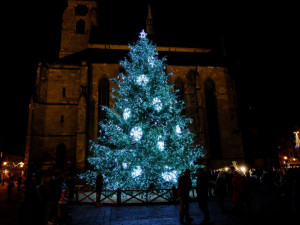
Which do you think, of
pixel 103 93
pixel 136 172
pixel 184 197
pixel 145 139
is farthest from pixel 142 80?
pixel 103 93

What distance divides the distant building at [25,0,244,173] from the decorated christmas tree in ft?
30.3

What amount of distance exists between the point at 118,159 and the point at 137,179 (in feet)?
4.70

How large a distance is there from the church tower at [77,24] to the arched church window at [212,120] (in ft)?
57.0

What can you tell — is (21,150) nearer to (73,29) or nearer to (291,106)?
(73,29)

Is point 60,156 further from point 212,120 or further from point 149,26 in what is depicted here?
point 149,26

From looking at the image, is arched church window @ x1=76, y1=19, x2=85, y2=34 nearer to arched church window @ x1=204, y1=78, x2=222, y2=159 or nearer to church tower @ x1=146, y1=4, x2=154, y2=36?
church tower @ x1=146, y1=4, x2=154, y2=36

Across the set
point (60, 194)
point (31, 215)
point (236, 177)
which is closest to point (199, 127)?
point (236, 177)

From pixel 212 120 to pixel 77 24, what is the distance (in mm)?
22603

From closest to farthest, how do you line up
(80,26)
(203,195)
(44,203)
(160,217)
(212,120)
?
(44,203) < (203,195) < (160,217) < (212,120) < (80,26)

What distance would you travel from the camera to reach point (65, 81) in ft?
72.2

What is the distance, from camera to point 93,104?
69.9 feet

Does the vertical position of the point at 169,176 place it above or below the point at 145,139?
below

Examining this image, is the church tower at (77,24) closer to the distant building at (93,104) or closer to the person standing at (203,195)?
the distant building at (93,104)

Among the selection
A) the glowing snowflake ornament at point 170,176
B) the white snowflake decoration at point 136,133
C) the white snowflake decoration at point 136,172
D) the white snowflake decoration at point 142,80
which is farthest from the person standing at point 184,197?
the white snowflake decoration at point 142,80
